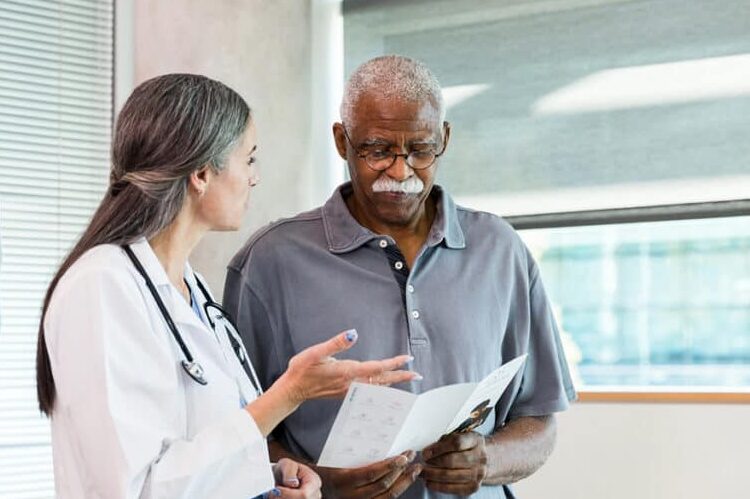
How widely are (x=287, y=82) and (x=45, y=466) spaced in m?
1.37

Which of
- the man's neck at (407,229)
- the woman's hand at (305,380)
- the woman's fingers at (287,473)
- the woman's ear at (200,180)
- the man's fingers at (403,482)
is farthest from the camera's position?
the man's neck at (407,229)

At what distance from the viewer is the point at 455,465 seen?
1.95 m

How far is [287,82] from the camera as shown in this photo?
11.2 feet

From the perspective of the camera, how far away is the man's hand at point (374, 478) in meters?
1.87

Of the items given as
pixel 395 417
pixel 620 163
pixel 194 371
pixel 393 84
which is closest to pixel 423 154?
pixel 393 84

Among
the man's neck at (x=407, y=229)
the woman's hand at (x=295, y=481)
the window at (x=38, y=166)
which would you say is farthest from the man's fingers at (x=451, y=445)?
the window at (x=38, y=166)

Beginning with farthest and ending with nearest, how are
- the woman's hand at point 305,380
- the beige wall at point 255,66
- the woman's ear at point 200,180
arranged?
the beige wall at point 255,66 < the woman's ear at point 200,180 < the woman's hand at point 305,380

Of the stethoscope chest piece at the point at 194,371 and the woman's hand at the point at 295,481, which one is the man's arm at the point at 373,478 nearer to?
the woman's hand at the point at 295,481

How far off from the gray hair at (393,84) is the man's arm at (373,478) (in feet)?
2.23

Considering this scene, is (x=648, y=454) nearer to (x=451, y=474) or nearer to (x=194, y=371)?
(x=451, y=474)

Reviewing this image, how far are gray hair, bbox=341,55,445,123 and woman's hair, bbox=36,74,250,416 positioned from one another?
480 mm

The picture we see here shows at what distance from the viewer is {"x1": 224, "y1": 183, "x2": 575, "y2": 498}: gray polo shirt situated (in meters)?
2.08

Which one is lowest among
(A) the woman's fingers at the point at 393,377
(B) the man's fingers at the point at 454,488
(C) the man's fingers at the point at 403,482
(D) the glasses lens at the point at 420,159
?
(B) the man's fingers at the point at 454,488

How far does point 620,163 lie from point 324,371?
1.91 metres
